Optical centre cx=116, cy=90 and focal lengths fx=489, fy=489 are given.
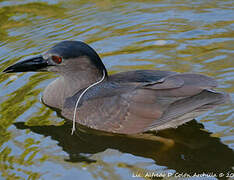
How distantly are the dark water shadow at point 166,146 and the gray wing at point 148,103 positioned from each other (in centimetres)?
15

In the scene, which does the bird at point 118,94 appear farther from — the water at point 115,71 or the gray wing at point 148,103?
the water at point 115,71

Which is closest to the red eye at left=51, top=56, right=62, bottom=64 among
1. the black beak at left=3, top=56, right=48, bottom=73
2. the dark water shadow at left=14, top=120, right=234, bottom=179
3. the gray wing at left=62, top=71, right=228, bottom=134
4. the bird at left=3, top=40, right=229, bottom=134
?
the bird at left=3, top=40, right=229, bottom=134

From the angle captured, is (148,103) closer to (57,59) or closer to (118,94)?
(118,94)

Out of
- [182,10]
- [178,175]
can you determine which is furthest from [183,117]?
[182,10]

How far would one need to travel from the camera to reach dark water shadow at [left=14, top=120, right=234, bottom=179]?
5.27 m

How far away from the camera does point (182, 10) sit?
899 cm

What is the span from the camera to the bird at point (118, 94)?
5609 mm

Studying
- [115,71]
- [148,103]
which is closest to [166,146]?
[148,103]

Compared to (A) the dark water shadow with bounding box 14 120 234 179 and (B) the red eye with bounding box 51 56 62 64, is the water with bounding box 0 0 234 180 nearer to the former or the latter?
(A) the dark water shadow with bounding box 14 120 234 179

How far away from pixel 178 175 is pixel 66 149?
4.63 feet

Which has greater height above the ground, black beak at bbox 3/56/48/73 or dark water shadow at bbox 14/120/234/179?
black beak at bbox 3/56/48/73

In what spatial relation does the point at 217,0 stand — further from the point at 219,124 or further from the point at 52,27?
the point at 219,124

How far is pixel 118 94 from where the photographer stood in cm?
592

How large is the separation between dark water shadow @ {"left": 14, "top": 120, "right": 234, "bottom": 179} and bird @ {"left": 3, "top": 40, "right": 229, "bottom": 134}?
0.14 meters
